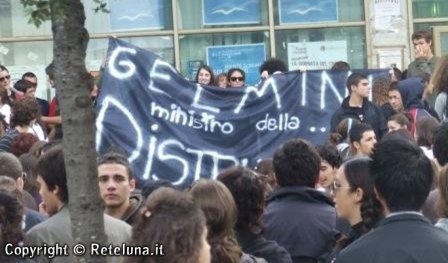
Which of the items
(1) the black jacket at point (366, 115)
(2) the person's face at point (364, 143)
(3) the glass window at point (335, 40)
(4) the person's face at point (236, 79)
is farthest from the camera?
(3) the glass window at point (335, 40)

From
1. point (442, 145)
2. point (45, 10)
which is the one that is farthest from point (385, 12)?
point (45, 10)

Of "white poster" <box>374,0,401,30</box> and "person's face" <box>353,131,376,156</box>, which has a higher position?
"white poster" <box>374,0,401,30</box>

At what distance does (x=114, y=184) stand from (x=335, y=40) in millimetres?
10929

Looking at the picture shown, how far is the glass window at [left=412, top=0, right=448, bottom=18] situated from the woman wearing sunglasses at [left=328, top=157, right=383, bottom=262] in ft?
38.3

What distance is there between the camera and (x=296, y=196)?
274 inches

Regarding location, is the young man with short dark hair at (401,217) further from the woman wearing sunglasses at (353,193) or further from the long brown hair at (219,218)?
the woman wearing sunglasses at (353,193)

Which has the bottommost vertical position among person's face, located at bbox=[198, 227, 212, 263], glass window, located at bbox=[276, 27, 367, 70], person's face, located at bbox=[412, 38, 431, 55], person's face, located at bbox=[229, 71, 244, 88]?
person's face, located at bbox=[198, 227, 212, 263]

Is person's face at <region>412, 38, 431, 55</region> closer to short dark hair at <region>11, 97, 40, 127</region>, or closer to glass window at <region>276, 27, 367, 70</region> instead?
glass window at <region>276, 27, 367, 70</region>

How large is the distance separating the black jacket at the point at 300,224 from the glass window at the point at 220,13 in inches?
418

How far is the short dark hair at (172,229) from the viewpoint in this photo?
412 centimetres

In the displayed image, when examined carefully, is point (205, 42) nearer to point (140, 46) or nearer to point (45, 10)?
point (140, 46)

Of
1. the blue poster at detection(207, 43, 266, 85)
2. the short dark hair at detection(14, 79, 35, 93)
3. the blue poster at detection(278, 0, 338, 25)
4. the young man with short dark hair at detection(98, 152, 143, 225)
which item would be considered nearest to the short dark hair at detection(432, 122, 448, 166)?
the young man with short dark hair at detection(98, 152, 143, 225)

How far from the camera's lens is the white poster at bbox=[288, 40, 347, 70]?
1727 cm

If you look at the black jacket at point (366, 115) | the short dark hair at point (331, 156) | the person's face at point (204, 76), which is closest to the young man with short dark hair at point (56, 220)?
the short dark hair at point (331, 156)
